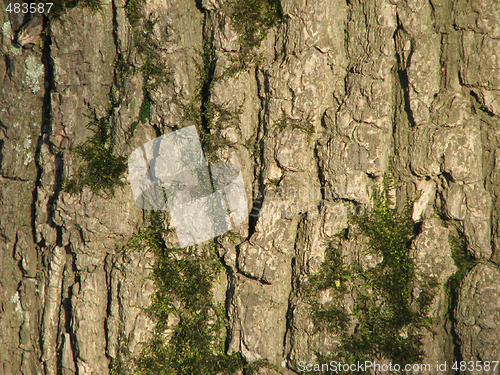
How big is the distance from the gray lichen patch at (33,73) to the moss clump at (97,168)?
2.02 ft

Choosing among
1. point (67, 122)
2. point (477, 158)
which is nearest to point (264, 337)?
point (477, 158)

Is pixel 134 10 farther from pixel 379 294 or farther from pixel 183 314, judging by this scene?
pixel 379 294

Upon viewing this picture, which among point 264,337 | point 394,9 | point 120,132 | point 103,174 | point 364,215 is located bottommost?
point 264,337

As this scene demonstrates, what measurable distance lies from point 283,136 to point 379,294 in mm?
1325

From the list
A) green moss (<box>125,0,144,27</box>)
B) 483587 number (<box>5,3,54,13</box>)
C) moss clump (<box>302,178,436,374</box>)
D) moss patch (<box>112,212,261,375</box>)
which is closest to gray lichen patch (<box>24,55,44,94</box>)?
483587 number (<box>5,3,54,13</box>)

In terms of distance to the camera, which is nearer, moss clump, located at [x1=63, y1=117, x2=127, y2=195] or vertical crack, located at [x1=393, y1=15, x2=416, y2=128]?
vertical crack, located at [x1=393, y1=15, x2=416, y2=128]

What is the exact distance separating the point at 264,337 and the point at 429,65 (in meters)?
2.22

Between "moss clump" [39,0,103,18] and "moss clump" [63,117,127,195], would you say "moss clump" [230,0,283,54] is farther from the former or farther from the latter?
"moss clump" [63,117,127,195]

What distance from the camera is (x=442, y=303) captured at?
7.81ft

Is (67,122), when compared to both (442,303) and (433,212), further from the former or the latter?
(442,303)

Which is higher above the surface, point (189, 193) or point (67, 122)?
point (67, 122)

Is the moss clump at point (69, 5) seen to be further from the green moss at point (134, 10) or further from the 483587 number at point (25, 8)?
the green moss at point (134, 10)

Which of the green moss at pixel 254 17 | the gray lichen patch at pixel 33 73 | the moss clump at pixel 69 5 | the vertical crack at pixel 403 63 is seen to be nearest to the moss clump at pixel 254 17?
the green moss at pixel 254 17

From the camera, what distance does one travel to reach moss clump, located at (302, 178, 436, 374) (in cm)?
237
